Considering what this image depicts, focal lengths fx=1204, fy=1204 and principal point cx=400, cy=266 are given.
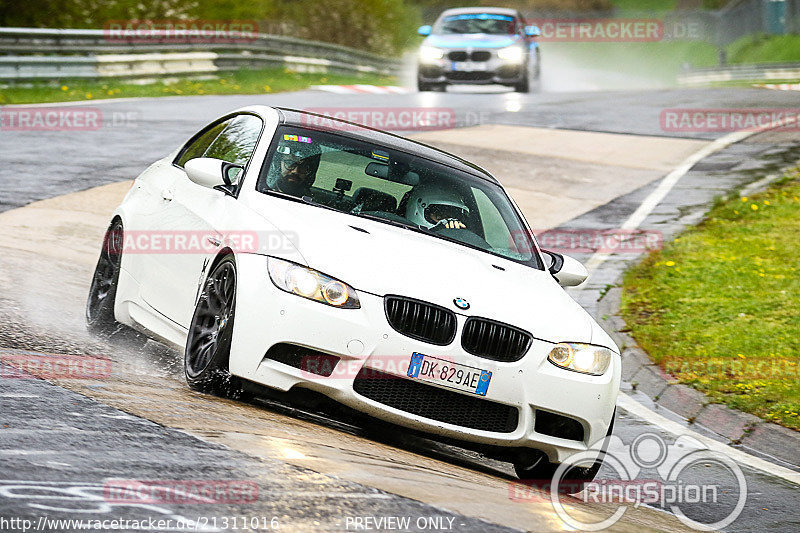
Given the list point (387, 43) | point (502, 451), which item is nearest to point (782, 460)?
point (502, 451)

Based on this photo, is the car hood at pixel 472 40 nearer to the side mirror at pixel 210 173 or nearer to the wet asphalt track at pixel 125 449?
the wet asphalt track at pixel 125 449

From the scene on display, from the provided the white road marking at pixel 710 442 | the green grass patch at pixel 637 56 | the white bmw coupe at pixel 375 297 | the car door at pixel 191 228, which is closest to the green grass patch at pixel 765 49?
the green grass patch at pixel 637 56

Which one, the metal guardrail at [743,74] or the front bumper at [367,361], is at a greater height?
the front bumper at [367,361]

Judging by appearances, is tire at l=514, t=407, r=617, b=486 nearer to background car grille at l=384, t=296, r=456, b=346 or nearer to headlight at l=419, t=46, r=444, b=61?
background car grille at l=384, t=296, r=456, b=346

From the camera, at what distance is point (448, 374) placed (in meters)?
5.65

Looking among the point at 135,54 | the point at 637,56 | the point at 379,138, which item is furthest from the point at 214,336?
the point at 637,56

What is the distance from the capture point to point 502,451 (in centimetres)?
606

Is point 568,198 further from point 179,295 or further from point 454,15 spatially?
point 454,15

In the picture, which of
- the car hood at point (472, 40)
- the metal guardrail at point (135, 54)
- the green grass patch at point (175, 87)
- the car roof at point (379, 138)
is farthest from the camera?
the car hood at point (472, 40)

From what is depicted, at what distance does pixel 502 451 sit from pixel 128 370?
218 cm

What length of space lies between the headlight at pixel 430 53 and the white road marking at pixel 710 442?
18.3 metres

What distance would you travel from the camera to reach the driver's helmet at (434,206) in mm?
A: 7078

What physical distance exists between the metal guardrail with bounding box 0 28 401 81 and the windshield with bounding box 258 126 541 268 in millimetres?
15963

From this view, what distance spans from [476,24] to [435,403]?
2176 cm
